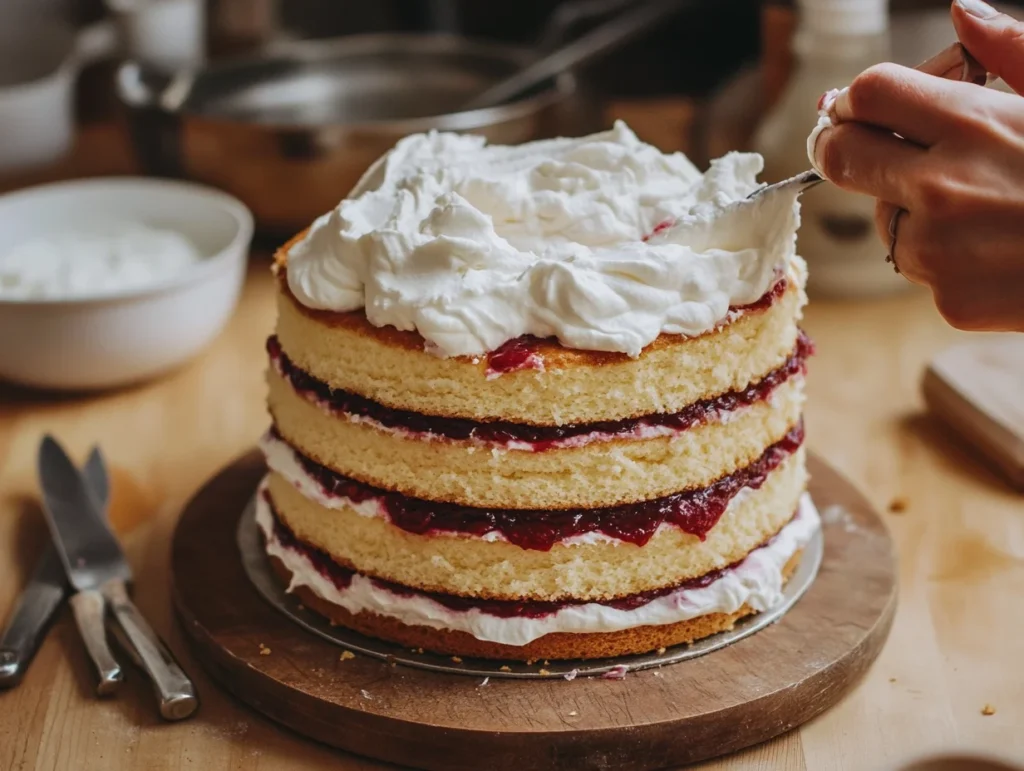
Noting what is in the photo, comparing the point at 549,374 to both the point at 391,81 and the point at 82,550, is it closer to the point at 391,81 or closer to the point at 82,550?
the point at 82,550

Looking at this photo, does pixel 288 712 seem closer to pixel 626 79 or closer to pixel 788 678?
pixel 788 678

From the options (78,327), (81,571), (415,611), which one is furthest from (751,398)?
(78,327)

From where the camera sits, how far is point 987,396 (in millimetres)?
2799

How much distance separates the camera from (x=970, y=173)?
1547 mm

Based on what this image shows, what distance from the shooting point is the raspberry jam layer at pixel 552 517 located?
191 cm

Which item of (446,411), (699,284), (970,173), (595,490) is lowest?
(595,490)

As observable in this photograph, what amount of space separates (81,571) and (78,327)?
823 mm

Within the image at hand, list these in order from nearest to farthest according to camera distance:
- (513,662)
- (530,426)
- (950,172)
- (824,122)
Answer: (950,172) → (824,122) → (530,426) → (513,662)

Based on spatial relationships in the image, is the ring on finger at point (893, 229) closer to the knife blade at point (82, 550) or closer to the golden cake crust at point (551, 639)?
the golden cake crust at point (551, 639)

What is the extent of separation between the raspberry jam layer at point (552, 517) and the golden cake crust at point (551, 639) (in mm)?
164

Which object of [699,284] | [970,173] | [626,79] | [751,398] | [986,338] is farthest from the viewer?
[626,79]

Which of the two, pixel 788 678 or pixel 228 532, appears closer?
pixel 788 678

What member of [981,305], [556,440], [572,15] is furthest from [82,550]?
[572,15]

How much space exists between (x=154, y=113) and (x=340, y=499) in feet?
6.67
